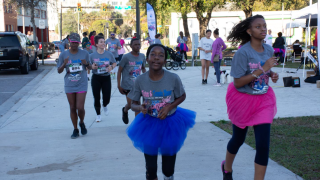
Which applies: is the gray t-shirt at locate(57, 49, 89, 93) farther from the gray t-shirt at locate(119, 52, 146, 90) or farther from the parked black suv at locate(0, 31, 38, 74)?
the parked black suv at locate(0, 31, 38, 74)

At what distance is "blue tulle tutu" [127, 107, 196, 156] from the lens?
360 cm

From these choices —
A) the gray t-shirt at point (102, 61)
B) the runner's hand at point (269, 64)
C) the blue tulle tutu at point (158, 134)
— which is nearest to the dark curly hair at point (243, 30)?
the runner's hand at point (269, 64)

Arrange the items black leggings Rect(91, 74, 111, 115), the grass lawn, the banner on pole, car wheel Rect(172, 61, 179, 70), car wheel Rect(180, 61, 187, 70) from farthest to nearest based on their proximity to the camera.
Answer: the banner on pole
car wheel Rect(180, 61, 187, 70)
car wheel Rect(172, 61, 179, 70)
black leggings Rect(91, 74, 111, 115)
the grass lawn

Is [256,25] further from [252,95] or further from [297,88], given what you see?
[297,88]

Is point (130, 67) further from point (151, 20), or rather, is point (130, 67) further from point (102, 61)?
point (151, 20)

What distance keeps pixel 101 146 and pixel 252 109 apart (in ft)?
9.87

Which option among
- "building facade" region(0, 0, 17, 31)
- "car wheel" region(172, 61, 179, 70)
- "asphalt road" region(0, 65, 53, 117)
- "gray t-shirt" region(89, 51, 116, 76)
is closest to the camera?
"gray t-shirt" region(89, 51, 116, 76)

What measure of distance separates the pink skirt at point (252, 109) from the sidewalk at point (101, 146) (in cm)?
99

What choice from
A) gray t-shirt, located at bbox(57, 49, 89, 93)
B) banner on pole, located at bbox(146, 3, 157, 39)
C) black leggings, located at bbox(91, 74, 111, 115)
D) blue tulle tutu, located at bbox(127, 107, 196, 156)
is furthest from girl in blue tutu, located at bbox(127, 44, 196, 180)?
banner on pole, located at bbox(146, 3, 157, 39)

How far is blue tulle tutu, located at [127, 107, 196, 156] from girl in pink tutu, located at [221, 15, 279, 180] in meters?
0.61

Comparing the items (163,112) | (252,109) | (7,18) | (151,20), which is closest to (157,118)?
(163,112)

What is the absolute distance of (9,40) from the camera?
17250 millimetres

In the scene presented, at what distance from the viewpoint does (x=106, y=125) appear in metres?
7.58

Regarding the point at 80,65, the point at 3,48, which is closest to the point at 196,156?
the point at 80,65
